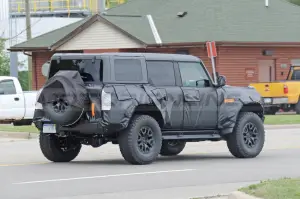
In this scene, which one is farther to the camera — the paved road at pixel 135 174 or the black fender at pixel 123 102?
the black fender at pixel 123 102

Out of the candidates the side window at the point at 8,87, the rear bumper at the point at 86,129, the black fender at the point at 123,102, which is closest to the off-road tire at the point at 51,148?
the rear bumper at the point at 86,129

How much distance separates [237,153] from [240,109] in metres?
0.92

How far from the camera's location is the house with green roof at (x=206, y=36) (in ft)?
124

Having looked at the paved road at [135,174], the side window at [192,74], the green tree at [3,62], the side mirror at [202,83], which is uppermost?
the green tree at [3,62]

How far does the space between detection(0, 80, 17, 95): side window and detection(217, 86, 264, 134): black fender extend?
1370 centimetres

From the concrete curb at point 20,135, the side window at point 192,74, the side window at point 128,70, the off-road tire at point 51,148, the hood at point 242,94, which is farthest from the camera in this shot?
the concrete curb at point 20,135

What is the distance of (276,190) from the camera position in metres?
9.71

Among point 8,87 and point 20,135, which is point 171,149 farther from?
point 8,87

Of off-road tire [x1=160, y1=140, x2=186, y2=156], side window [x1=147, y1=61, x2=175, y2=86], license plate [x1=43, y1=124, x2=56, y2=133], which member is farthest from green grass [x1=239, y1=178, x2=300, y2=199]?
off-road tire [x1=160, y1=140, x2=186, y2=156]

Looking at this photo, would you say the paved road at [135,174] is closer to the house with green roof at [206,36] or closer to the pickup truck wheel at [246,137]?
the pickup truck wheel at [246,137]

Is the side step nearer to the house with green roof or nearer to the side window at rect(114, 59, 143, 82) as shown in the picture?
the side window at rect(114, 59, 143, 82)

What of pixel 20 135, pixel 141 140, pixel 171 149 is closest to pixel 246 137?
pixel 171 149

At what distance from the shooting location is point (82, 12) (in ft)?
169

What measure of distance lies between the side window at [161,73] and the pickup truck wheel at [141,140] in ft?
2.99
